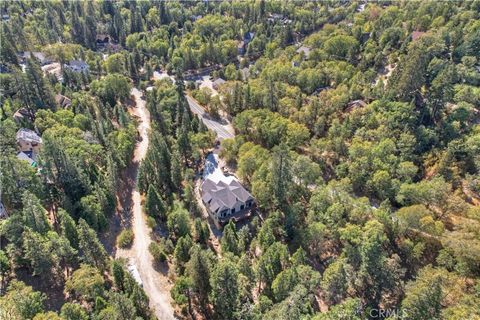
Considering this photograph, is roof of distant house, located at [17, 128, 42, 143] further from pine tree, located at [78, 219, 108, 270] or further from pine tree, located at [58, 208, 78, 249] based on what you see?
pine tree, located at [78, 219, 108, 270]

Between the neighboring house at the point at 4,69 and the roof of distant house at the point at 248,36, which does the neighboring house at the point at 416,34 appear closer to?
the roof of distant house at the point at 248,36

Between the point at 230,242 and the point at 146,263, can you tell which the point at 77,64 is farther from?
the point at 230,242

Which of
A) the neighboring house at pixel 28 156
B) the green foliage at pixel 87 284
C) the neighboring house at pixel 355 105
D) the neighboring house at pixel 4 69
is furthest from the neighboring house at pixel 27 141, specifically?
the neighboring house at pixel 355 105

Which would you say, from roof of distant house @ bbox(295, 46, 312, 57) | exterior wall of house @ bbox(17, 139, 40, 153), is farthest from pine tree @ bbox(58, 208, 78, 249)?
A: roof of distant house @ bbox(295, 46, 312, 57)

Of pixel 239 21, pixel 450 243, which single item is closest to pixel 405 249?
pixel 450 243

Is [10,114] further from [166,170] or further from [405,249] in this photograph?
[405,249]
